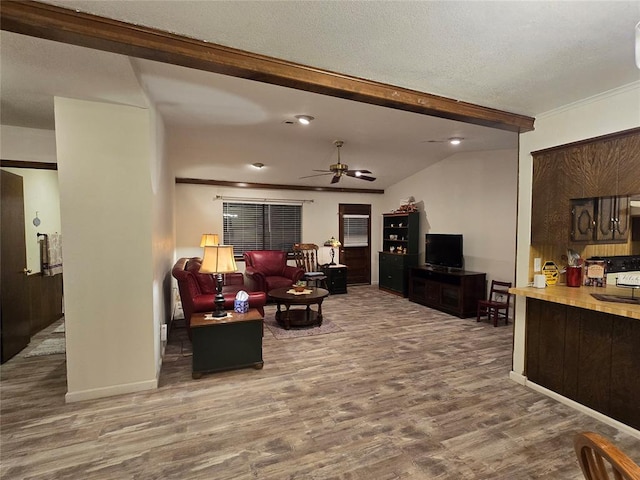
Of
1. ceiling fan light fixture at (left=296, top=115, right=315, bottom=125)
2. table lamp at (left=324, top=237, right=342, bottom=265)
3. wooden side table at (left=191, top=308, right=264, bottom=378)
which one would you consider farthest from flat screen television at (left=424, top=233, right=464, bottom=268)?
wooden side table at (left=191, top=308, right=264, bottom=378)

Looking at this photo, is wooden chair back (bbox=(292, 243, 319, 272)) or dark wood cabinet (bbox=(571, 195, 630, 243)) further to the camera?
wooden chair back (bbox=(292, 243, 319, 272))

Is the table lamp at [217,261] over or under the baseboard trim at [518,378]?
over

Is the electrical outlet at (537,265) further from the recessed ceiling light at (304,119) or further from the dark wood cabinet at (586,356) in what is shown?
the recessed ceiling light at (304,119)

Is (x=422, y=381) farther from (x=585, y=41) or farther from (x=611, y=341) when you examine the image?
(x=585, y=41)

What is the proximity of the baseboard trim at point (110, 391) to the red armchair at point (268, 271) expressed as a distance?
2.92m

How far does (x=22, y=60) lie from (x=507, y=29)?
2950 mm

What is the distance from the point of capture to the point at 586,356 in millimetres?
2596

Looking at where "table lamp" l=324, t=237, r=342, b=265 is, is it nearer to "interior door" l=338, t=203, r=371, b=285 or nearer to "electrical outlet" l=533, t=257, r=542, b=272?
"interior door" l=338, t=203, r=371, b=285

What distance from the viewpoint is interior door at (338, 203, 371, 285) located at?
26.0 feet

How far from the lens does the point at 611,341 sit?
2.45 metres

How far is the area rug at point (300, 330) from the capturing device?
438cm

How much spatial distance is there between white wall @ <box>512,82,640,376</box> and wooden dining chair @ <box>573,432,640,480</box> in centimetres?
230

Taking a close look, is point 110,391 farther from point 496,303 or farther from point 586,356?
point 496,303

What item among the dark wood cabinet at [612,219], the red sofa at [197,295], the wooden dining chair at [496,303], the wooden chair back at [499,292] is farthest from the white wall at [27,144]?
the wooden chair back at [499,292]
